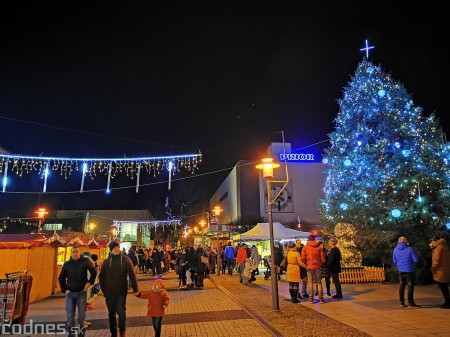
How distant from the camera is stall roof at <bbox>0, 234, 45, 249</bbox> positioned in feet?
37.8

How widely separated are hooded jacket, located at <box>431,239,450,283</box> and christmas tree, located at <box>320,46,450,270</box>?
224 inches

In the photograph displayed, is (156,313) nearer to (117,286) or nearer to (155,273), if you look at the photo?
(117,286)

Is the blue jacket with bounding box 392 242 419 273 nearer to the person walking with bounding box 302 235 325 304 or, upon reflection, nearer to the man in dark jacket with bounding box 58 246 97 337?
the person walking with bounding box 302 235 325 304

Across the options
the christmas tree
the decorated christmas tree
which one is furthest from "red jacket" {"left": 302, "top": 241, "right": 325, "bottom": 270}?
the decorated christmas tree

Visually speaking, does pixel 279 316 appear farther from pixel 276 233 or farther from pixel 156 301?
pixel 276 233

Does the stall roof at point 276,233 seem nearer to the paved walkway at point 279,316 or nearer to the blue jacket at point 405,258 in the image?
the paved walkway at point 279,316

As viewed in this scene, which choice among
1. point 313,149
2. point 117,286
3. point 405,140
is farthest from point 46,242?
point 313,149

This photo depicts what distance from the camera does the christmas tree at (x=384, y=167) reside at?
14.5 metres

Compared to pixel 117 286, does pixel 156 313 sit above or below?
below

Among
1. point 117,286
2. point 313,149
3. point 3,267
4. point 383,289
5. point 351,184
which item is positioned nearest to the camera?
point 117,286

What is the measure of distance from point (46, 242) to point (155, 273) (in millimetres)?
11599

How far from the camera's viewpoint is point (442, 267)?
881 centimetres

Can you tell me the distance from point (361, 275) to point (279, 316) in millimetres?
7731

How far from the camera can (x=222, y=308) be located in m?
10.2
